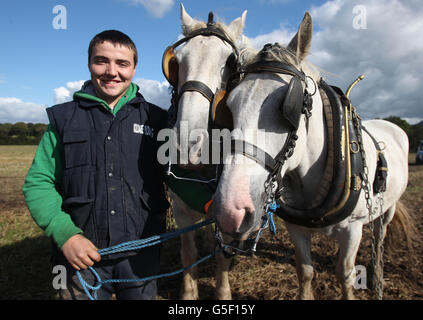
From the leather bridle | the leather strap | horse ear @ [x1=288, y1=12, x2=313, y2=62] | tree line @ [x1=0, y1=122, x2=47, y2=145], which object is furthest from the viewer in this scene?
tree line @ [x1=0, y1=122, x2=47, y2=145]

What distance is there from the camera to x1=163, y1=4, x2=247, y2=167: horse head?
1.98m

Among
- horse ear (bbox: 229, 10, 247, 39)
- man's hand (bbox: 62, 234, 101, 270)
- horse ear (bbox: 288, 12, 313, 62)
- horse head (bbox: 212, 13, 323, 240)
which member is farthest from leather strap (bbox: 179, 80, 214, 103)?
man's hand (bbox: 62, 234, 101, 270)

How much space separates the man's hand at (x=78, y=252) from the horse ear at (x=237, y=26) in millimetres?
2441

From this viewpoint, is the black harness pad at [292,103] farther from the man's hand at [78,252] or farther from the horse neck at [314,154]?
the man's hand at [78,252]

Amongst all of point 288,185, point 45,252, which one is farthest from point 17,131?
point 288,185

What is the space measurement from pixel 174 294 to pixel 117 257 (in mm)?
2102

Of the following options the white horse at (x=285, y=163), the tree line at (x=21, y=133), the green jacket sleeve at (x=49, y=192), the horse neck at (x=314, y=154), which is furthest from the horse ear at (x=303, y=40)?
the tree line at (x=21, y=133)

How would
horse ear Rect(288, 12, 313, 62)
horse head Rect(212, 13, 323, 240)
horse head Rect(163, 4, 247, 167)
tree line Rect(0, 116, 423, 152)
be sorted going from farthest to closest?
1. tree line Rect(0, 116, 423, 152)
2. horse head Rect(163, 4, 247, 167)
3. horse ear Rect(288, 12, 313, 62)
4. horse head Rect(212, 13, 323, 240)

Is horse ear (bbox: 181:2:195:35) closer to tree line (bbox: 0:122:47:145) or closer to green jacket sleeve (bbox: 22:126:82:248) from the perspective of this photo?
green jacket sleeve (bbox: 22:126:82:248)

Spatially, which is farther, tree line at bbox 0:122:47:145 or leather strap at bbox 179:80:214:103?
tree line at bbox 0:122:47:145

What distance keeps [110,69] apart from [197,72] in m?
0.81

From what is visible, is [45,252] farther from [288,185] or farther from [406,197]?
[406,197]

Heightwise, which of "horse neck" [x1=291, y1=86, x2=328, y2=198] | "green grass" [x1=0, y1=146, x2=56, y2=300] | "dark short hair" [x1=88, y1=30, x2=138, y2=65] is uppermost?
"dark short hair" [x1=88, y1=30, x2=138, y2=65]

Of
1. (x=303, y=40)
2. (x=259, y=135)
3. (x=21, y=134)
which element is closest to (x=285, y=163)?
(x=259, y=135)
